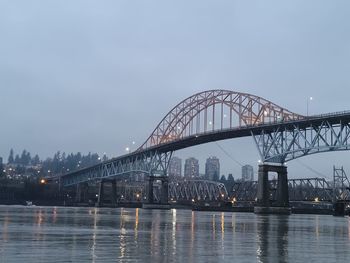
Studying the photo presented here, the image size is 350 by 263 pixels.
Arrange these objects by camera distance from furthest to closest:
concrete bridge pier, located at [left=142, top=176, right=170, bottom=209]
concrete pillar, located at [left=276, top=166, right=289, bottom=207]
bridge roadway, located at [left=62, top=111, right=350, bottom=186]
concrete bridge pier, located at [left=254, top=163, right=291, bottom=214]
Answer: concrete bridge pier, located at [left=142, top=176, right=170, bottom=209] < concrete pillar, located at [left=276, top=166, right=289, bottom=207] < concrete bridge pier, located at [left=254, top=163, right=291, bottom=214] < bridge roadway, located at [left=62, top=111, right=350, bottom=186]

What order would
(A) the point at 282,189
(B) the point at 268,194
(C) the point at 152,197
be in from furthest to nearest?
(C) the point at 152,197 → (A) the point at 282,189 → (B) the point at 268,194

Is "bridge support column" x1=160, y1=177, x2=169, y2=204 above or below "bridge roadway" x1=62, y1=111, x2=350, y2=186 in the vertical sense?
below

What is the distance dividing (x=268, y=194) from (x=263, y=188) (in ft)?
9.11

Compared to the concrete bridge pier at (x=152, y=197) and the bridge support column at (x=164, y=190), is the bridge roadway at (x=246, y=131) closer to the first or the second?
the concrete bridge pier at (x=152, y=197)

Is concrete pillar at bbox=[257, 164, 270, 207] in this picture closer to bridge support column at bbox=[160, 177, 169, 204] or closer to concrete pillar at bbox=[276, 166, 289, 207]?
concrete pillar at bbox=[276, 166, 289, 207]

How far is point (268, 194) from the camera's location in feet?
417

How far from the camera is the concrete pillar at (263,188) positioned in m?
124

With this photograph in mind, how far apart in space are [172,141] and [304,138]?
6564cm

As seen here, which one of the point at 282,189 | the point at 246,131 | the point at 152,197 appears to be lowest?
the point at 152,197

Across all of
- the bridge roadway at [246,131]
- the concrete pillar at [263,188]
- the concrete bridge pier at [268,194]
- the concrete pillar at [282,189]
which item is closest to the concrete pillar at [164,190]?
the bridge roadway at [246,131]

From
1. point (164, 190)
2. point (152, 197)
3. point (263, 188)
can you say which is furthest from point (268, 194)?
point (164, 190)

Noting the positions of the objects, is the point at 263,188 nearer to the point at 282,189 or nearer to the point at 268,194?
the point at 268,194

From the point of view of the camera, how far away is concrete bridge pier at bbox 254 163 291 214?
12300 centimetres

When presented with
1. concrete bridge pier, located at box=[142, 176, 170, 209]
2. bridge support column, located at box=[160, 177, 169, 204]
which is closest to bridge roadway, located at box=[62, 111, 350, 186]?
concrete bridge pier, located at box=[142, 176, 170, 209]
